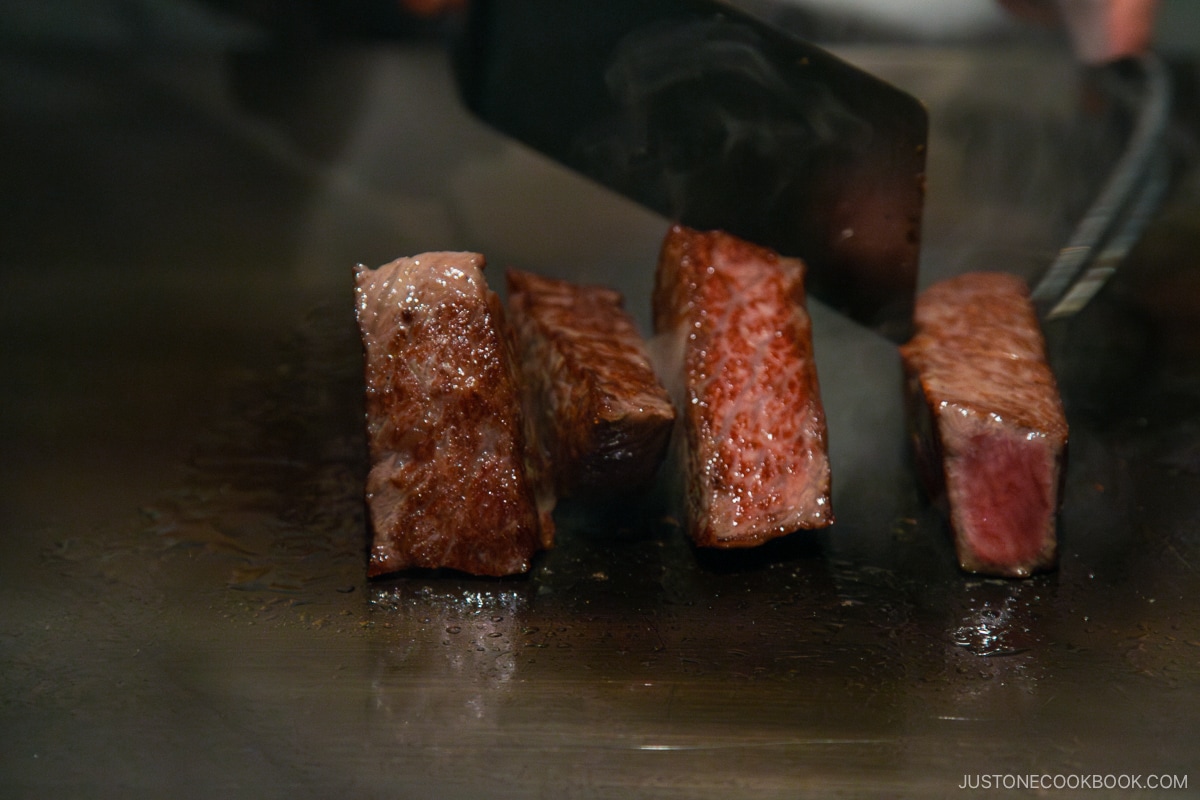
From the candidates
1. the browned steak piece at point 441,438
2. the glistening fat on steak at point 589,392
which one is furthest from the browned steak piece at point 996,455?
the browned steak piece at point 441,438

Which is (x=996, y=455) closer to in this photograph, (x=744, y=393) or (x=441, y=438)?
(x=744, y=393)

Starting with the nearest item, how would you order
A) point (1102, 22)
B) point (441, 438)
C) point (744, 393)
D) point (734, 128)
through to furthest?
point (441, 438)
point (744, 393)
point (734, 128)
point (1102, 22)

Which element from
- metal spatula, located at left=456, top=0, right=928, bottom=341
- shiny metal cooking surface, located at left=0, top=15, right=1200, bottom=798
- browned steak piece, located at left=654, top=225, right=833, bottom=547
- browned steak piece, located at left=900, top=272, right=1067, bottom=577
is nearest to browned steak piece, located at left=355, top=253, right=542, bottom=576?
shiny metal cooking surface, located at left=0, top=15, right=1200, bottom=798

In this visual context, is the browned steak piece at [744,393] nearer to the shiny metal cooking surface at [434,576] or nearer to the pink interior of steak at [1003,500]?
the shiny metal cooking surface at [434,576]

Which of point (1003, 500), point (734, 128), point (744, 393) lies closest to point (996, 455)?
point (1003, 500)

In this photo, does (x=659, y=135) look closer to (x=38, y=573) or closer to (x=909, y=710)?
(x=909, y=710)
